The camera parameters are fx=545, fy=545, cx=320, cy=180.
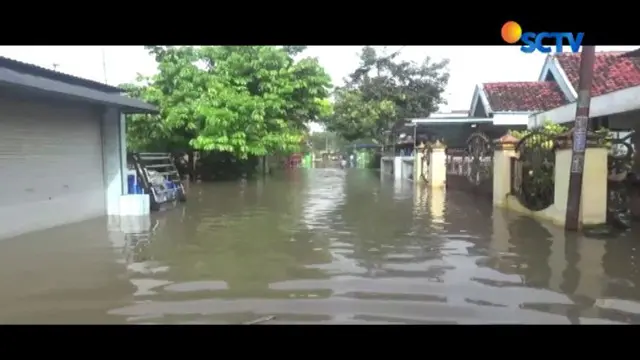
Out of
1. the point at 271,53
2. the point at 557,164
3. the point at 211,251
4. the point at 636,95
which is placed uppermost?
the point at 271,53

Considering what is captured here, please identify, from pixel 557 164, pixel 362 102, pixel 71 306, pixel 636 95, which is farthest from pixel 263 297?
pixel 362 102

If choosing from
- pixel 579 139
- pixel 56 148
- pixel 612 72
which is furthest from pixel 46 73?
pixel 612 72

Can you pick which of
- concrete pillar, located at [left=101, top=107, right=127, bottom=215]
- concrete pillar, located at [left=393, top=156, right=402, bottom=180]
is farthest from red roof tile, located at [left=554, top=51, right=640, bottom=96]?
concrete pillar, located at [left=101, top=107, right=127, bottom=215]

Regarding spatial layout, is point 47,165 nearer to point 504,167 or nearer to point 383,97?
point 504,167

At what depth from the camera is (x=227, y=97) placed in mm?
19984

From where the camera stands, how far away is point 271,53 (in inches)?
839

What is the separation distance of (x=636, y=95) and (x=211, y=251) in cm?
859

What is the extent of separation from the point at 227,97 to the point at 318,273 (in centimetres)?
1493

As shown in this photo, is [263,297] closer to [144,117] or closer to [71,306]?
[71,306]

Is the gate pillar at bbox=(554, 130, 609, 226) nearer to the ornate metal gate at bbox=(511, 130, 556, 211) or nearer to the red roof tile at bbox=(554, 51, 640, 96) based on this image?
the ornate metal gate at bbox=(511, 130, 556, 211)

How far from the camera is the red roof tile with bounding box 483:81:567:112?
787 inches

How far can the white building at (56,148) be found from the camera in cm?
849
